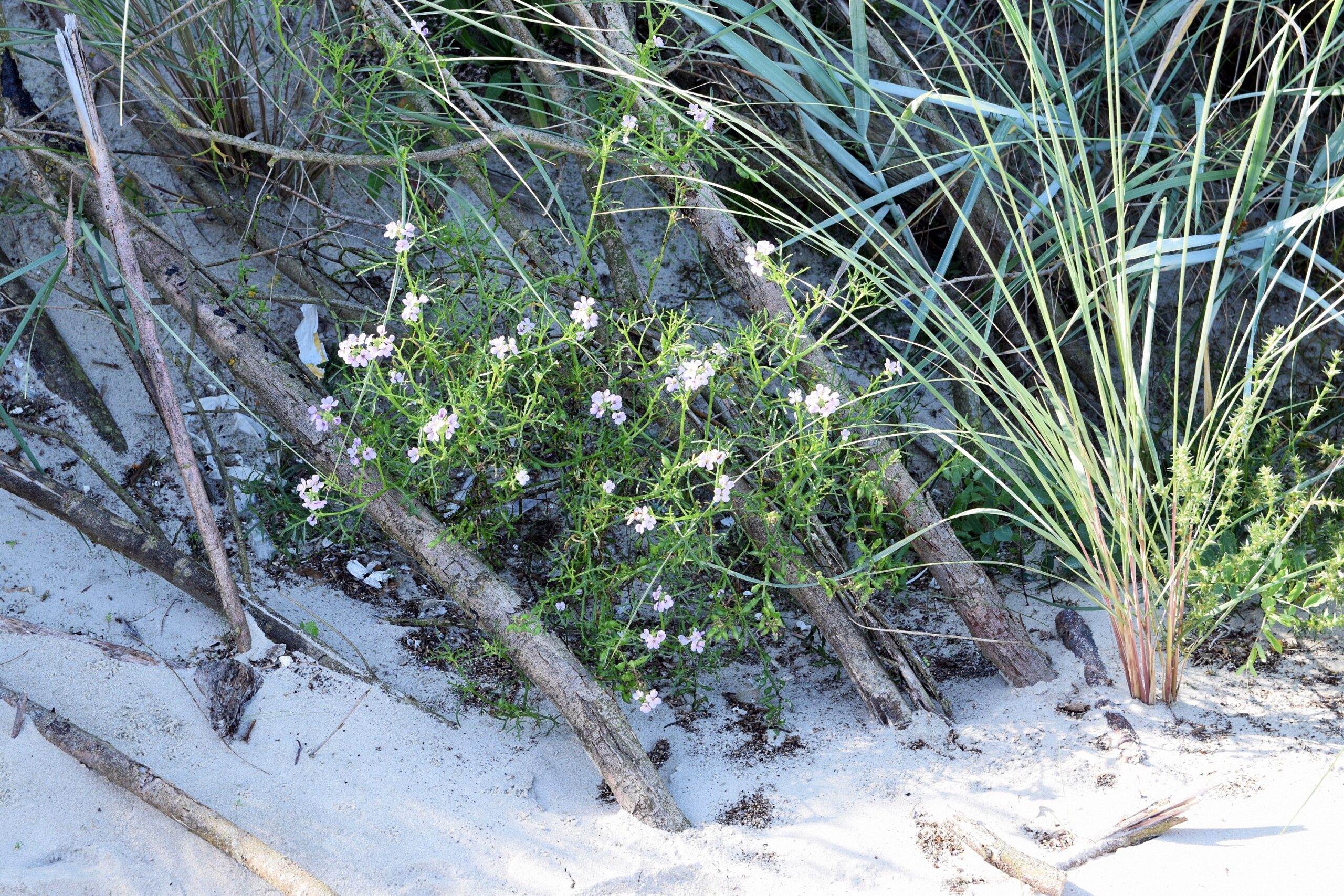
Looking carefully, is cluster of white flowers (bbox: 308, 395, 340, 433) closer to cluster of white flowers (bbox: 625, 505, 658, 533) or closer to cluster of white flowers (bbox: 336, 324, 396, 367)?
cluster of white flowers (bbox: 336, 324, 396, 367)

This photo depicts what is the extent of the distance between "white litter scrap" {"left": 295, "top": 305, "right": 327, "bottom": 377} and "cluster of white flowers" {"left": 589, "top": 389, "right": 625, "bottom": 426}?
0.83 meters

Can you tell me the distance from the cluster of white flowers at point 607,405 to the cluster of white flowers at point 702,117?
56 centimetres

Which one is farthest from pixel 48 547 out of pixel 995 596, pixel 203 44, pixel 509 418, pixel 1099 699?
pixel 1099 699

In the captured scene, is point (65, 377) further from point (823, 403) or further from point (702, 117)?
point (823, 403)

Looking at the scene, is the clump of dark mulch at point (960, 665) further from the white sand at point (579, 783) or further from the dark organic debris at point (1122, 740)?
the dark organic debris at point (1122, 740)

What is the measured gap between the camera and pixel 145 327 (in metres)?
2.01

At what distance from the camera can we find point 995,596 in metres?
2.17

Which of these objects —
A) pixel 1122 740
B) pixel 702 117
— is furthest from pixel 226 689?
pixel 1122 740

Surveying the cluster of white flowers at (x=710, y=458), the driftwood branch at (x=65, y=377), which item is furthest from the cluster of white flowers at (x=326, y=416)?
the driftwood branch at (x=65, y=377)

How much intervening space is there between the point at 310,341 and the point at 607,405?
950 mm

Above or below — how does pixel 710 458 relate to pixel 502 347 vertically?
below

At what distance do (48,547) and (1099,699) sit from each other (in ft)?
7.51

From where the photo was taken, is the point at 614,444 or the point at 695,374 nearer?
the point at 695,374

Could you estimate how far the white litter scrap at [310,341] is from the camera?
7.97ft
